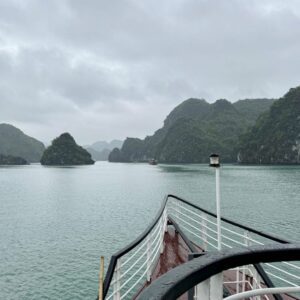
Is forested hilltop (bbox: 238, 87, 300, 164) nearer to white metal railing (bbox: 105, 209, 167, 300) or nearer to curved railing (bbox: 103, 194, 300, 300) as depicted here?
curved railing (bbox: 103, 194, 300, 300)

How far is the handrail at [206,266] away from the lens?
1.60 metres

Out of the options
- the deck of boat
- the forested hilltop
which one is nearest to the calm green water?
the deck of boat

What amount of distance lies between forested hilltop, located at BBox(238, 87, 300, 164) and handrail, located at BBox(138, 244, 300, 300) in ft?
607

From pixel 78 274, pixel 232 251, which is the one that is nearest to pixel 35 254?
pixel 78 274

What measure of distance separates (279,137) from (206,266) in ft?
624

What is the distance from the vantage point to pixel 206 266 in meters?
1.79

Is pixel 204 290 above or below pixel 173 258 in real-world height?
above

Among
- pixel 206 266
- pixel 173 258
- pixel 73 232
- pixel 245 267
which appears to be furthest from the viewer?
pixel 73 232

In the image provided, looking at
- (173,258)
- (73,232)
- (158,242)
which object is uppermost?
(158,242)

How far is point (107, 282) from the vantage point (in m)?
3.21

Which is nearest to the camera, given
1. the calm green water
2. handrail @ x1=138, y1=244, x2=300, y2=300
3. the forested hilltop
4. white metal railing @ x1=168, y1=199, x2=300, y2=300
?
handrail @ x1=138, y1=244, x2=300, y2=300

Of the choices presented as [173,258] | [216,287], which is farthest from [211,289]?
[173,258]

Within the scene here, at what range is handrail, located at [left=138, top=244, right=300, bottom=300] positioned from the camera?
5.26ft

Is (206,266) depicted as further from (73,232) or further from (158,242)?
(73,232)
